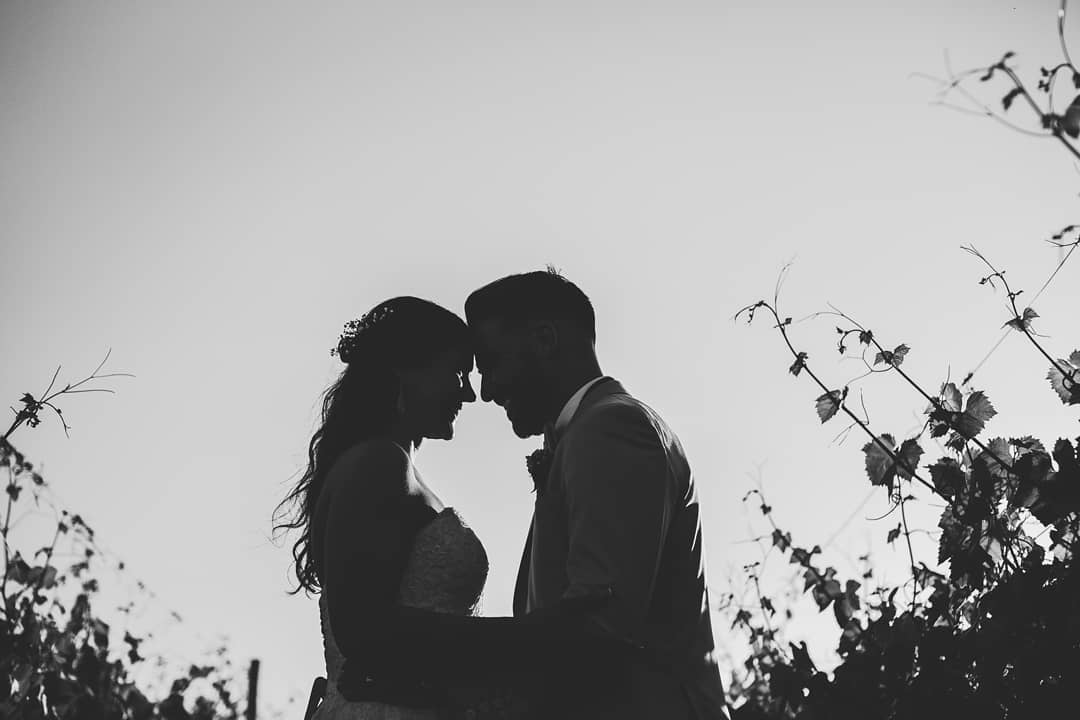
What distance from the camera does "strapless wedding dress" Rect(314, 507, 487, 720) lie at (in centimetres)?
377

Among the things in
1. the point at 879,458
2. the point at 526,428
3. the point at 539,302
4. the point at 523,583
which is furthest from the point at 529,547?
the point at 879,458

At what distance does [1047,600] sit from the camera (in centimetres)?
342

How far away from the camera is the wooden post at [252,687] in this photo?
612 inches

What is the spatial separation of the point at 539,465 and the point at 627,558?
39.7 inches

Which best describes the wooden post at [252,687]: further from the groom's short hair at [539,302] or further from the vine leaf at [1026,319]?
the vine leaf at [1026,319]

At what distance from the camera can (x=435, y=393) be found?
15.1 feet

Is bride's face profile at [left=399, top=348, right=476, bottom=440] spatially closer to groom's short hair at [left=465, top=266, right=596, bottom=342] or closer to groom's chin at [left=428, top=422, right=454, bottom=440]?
groom's chin at [left=428, top=422, right=454, bottom=440]

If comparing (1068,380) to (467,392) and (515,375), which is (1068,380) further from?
(467,392)

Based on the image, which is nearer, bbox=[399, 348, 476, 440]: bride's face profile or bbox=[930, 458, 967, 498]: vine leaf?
bbox=[930, 458, 967, 498]: vine leaf

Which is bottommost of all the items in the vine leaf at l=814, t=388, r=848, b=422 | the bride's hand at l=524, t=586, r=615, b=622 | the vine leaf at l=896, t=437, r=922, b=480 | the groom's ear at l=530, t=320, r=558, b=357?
the bride's hand at l=524, t=586, r=615, b=622

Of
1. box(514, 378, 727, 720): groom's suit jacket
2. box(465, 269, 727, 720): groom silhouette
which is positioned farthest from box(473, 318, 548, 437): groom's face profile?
box(514, 378, 727, 720): groom's suit jacket

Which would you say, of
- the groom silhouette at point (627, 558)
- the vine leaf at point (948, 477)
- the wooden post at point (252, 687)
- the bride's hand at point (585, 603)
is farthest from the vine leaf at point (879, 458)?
the wooden post at point (252, 687)

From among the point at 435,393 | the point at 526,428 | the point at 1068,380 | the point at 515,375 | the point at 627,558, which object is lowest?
the point at 627,558

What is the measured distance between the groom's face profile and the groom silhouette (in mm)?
401
